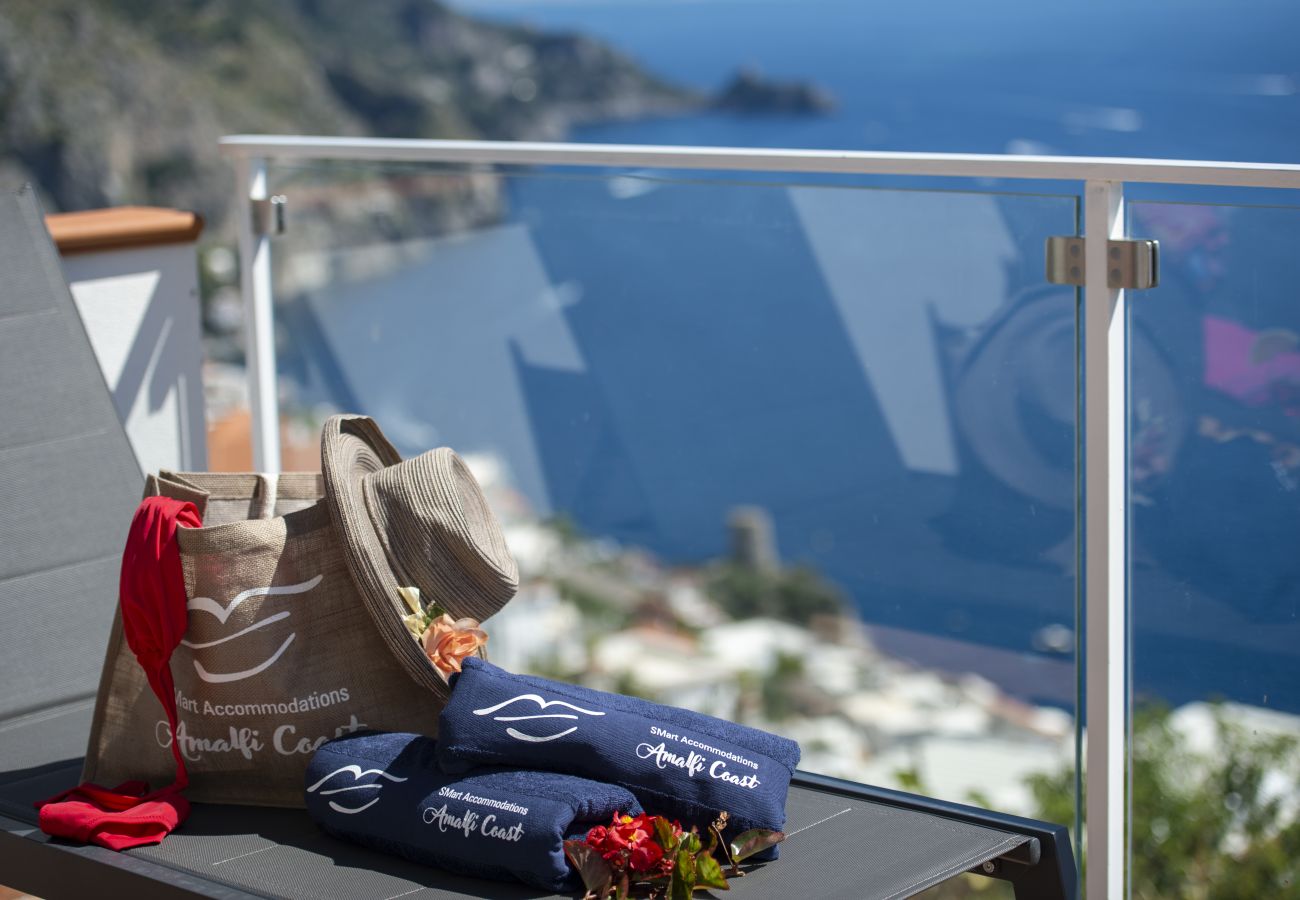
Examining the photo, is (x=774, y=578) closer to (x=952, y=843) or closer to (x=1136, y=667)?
(x=1136, y=667)

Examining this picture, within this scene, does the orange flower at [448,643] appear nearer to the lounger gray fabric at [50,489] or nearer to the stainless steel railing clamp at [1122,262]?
the lounger gray fabric at [50,489]

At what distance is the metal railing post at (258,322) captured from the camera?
278 centimetres

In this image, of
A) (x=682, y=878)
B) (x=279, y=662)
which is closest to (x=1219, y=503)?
(x=682, y=878)

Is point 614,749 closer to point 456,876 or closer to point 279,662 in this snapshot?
point 456,876

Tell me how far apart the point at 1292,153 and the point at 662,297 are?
29248mm

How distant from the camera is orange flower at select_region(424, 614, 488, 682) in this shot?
5.42 feet

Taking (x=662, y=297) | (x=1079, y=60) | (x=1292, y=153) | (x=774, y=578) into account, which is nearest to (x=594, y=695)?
(x=662, y=297)

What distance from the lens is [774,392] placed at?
2.61 metres

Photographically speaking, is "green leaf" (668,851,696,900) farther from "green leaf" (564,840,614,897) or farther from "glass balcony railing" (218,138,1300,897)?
"glass balcony railing" (218,138,1300,897)

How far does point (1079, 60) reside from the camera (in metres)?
→ 37.2

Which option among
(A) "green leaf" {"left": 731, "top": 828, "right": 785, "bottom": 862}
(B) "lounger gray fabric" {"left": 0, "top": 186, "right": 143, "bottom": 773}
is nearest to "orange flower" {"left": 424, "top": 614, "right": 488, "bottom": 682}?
(A) "green leaf" {"left": 731, "top": 828, "right": 785, "bottom": 862}

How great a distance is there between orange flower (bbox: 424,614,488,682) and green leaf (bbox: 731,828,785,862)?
0.39m

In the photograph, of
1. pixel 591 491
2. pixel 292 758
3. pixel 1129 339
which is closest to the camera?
pixel 292 758

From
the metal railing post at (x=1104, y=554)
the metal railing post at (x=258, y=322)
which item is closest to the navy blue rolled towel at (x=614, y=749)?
the metal railing post at (x=1104, y=554)
